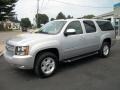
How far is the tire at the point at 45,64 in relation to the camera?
5029 mm

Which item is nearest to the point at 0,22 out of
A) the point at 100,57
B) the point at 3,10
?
the point at 3,10

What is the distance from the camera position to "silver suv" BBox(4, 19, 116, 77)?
15.7 ft

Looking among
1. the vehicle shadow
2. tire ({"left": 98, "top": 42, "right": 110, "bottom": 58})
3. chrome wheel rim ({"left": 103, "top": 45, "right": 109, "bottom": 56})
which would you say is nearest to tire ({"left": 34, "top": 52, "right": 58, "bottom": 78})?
the vehicle shadow

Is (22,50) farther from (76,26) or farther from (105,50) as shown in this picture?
(105,50)

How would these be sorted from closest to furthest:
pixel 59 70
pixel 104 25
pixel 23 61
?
1. pixel 23 61
2. pixel 59 70
3. pixel 104 25

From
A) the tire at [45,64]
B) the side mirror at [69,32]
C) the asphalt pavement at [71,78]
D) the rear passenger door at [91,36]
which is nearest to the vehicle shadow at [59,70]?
the asphalt pavement at [71,78]

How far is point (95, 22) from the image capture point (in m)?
7.10

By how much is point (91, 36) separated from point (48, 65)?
2.33 meters

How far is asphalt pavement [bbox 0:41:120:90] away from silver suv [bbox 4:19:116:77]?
0.41 m

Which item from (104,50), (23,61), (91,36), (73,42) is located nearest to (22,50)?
(23,61)

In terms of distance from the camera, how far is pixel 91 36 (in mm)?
6605

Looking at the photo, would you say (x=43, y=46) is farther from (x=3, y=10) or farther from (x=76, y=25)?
(x=3, y=10)

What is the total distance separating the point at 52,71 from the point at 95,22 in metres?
3.09

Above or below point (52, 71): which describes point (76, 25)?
above
